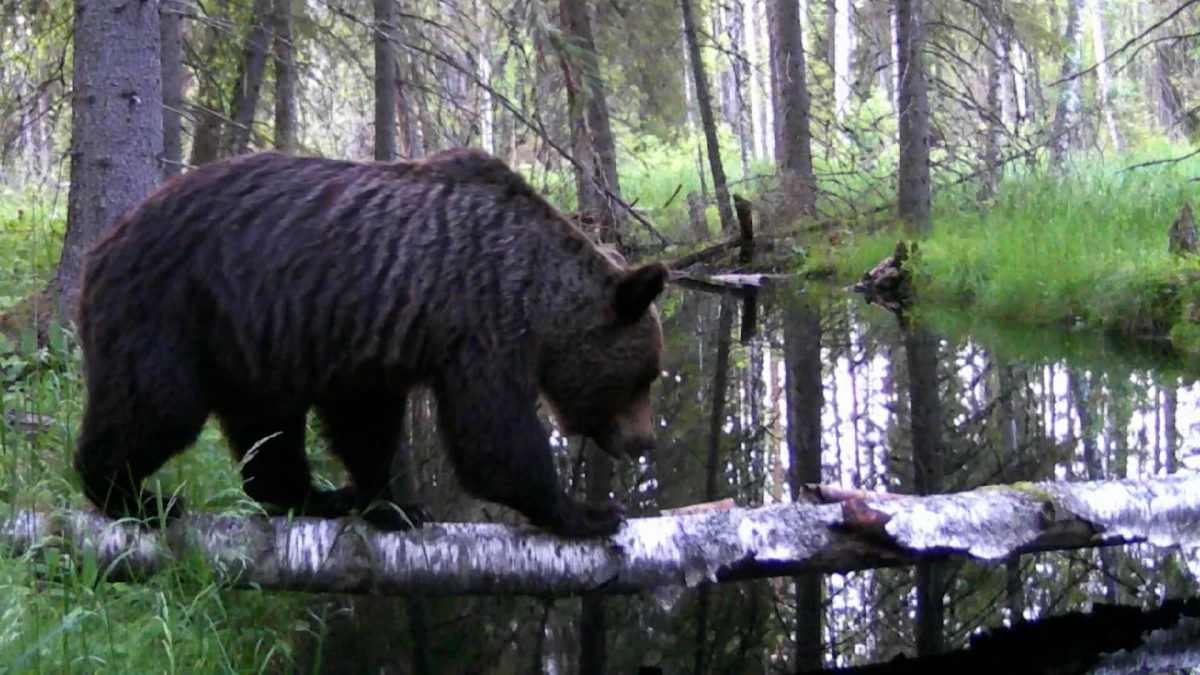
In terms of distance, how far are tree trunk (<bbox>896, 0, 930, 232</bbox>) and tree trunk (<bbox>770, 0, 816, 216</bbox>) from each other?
293 cm

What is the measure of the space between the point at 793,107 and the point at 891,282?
536 centimetres

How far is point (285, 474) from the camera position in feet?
16.0

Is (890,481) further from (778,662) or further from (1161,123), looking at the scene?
(1161,123)

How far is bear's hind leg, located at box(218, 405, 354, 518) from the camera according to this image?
4684 mm

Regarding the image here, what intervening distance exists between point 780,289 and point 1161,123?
116 feet

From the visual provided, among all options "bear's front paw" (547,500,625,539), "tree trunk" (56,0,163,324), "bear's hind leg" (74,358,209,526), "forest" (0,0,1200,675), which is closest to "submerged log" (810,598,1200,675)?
"forest" (0,0,1200,675)

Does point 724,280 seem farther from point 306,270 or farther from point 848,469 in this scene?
point 306,270

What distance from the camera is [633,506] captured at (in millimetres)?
6629

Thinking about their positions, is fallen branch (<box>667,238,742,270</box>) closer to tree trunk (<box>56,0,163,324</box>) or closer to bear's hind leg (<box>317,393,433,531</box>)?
tree trunk (<box>56,0,163,324</box>)

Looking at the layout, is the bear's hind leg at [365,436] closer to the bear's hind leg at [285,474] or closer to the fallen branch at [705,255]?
the bear's hind leg at [285,474]

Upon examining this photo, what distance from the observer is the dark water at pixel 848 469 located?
4711 millimetres

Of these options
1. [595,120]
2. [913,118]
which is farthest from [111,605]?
[595,120]

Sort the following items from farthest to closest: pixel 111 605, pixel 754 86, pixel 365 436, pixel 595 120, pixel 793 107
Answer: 1. pixel 754 86
2. pixel 793 107
3. pixel 595 120
4. pixel 365 436
5. pixel 111 605

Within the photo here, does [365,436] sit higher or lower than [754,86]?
lower
